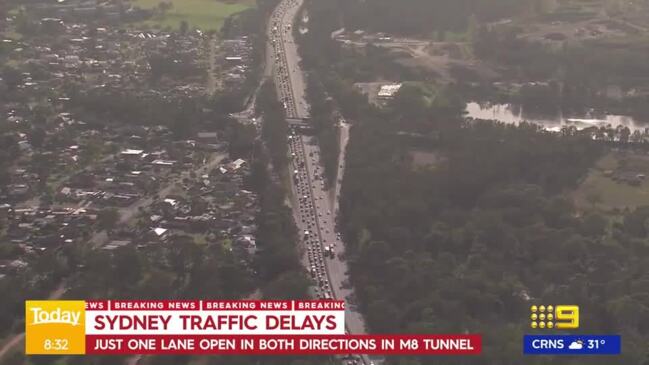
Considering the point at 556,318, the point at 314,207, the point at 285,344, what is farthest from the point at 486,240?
the point at 285,344

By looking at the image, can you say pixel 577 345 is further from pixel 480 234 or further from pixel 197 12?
pixel 197 12

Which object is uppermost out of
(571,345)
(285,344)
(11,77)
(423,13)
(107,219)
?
(423,13)

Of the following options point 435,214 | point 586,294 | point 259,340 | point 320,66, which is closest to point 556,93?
point 320,66

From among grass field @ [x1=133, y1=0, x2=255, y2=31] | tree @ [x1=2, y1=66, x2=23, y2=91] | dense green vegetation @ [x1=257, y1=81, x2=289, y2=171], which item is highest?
grass field @ [x1=133, y1=0, x2=255, y2=31]

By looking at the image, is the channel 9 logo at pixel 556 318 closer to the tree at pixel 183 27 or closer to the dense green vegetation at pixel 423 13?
the dense green vegetation at pixel 423 13
